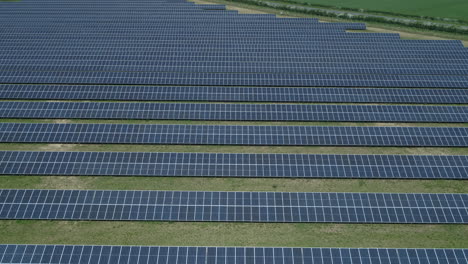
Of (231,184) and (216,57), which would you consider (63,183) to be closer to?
(231,184)

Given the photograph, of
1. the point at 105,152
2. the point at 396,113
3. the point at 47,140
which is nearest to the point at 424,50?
the point at 396,113

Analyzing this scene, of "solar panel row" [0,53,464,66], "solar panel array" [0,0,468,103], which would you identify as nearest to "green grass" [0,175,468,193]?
"solar panel array" [0,0,468,103]

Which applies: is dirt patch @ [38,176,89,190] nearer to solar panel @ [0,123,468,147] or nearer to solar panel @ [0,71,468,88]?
solar panel @ [0,123,468,147]

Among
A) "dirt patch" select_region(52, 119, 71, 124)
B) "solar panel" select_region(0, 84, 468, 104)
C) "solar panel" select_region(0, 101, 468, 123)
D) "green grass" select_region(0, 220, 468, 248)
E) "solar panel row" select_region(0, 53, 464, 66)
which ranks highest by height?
"solar panel row" select_region(0, 53, 464, 66)

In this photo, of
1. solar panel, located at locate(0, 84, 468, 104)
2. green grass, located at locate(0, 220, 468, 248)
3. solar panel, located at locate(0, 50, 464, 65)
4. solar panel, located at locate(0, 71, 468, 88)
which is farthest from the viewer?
solar panel, located at locate(0, 50, 464, 65)

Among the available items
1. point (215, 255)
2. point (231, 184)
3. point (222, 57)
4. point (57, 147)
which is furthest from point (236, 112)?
point (215, 255)

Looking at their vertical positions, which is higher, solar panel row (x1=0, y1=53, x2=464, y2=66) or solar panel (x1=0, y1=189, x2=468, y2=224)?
solar panel row (x1=0, y1=53, x2=464, y2=66)

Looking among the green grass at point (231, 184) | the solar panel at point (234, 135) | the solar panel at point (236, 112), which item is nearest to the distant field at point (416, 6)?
the solar panel at point (236, 112)
